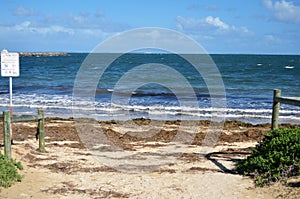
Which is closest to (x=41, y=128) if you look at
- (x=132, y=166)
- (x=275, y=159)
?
(x=132, y=166)

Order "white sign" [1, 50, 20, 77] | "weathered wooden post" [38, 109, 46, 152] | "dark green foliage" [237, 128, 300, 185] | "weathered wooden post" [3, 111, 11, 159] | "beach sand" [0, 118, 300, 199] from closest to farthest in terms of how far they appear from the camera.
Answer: "beach sand" [0, 118, 300, 199] < "dark green foliage" [237, 128, 300, 185] < "weathered wooden post" [3, 111, 11, 159] < "weathered wooden post" [38, 109, 46, 152] < "white sign" [1, 50, 20, 77]

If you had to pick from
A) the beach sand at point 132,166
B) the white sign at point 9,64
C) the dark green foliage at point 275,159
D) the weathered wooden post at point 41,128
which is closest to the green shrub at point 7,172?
the beach sand at point 132,166

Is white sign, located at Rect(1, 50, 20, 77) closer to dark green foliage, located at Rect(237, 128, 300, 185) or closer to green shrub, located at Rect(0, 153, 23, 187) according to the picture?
green shrub, located at Rect(0, 153, 23, 187)

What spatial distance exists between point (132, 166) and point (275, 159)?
286 centimetres

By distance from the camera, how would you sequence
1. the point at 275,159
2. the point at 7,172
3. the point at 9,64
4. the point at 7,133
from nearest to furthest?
the point at 7,172 < the point at 275,159 < the point at 7,133 < the point at 9,64

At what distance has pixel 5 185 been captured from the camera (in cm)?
627

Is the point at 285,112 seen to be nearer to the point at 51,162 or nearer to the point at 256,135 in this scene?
the point at 256,135

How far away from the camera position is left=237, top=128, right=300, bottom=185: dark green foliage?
648 cm

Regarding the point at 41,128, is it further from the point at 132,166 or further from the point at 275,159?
the point at 275,159

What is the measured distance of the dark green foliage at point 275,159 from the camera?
6480mm

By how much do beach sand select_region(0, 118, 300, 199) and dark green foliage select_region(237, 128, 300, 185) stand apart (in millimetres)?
223

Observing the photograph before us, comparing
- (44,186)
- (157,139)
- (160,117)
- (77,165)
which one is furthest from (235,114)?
(44,186)

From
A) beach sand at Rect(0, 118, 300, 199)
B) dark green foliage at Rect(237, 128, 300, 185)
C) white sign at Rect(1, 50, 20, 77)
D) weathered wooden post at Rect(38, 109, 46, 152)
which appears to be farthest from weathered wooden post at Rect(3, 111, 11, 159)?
dark green foliage at Rect(237, 128, 300, 185)

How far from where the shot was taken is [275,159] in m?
6.79
